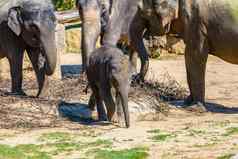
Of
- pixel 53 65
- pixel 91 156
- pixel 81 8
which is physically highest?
pixel 81 8

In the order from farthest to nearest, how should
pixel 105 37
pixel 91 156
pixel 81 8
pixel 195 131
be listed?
pixel 105 37 < pixel 81 8 < pixel 195 131 < pixel 91 156

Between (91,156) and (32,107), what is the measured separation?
A: 2.58m

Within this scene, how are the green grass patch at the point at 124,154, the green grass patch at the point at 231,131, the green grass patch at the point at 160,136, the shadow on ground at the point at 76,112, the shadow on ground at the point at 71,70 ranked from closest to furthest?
the green grass patch at the point at 124,154 → the green grass patch at the point at 160,136 → the green grass patch at the point at 231,131 → the shadow on ground at the point at 76,112 → the shadow on ground at the point at 71,70

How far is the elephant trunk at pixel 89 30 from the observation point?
10141mm

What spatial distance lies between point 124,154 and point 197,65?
3.69 metres

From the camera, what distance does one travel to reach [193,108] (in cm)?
1166

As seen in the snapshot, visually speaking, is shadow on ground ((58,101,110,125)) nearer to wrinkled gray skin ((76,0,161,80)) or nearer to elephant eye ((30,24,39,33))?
wrinkled gray skin ((76,0,161,80))

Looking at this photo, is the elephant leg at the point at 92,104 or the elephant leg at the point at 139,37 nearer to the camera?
the elephant leg at the point at 92,104

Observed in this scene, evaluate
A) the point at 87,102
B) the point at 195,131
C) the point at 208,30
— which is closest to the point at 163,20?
the point at 208,30

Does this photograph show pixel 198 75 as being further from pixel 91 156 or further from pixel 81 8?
pixel 91 156

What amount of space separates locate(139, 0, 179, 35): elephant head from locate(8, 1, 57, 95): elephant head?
1474 mm

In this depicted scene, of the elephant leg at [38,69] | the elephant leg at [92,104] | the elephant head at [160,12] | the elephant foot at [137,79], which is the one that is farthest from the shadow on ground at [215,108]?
the elephant leg at [38,69]

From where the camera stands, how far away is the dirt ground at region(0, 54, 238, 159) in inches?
336

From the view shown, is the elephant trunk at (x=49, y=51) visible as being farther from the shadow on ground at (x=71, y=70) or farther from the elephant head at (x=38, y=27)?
the shadow on ground at (x=71, y=70)
